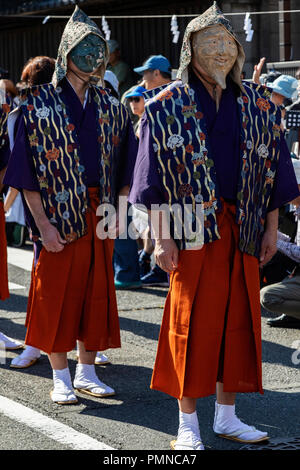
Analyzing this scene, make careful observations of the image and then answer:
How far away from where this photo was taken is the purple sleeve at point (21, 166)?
15.8ft

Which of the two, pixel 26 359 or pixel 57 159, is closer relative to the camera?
pixel 57 159

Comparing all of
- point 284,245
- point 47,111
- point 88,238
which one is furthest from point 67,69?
point 284,245

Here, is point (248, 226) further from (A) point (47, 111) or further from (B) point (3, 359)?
(B) point (3, 359)

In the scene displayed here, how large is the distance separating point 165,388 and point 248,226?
33.5 inches

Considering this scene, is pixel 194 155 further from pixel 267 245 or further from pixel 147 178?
pixel 267 245

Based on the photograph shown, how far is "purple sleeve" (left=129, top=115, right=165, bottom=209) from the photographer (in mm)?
4078

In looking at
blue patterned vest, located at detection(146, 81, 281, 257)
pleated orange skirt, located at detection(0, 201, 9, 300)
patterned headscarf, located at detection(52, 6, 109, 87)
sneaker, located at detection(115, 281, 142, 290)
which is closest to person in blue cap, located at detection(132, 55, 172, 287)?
sneaker, located at detection(115, 281, 142, 290)

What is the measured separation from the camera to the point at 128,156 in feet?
16.9

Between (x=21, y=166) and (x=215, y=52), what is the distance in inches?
51.9

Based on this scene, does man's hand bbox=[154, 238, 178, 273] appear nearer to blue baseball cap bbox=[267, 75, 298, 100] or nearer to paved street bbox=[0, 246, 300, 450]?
paved street bbox=[0, 246, 300, 450]

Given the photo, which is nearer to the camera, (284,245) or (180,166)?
(180,166)

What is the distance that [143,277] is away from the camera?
857 cm

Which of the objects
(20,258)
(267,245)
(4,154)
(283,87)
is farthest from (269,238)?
(20,258)

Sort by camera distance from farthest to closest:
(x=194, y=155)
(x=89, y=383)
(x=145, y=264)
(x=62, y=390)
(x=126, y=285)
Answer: (x=145, y=264)
(x=126, y=285)
(x=89, y=383)
(x=62, y=390)
(x=194, y=155)
